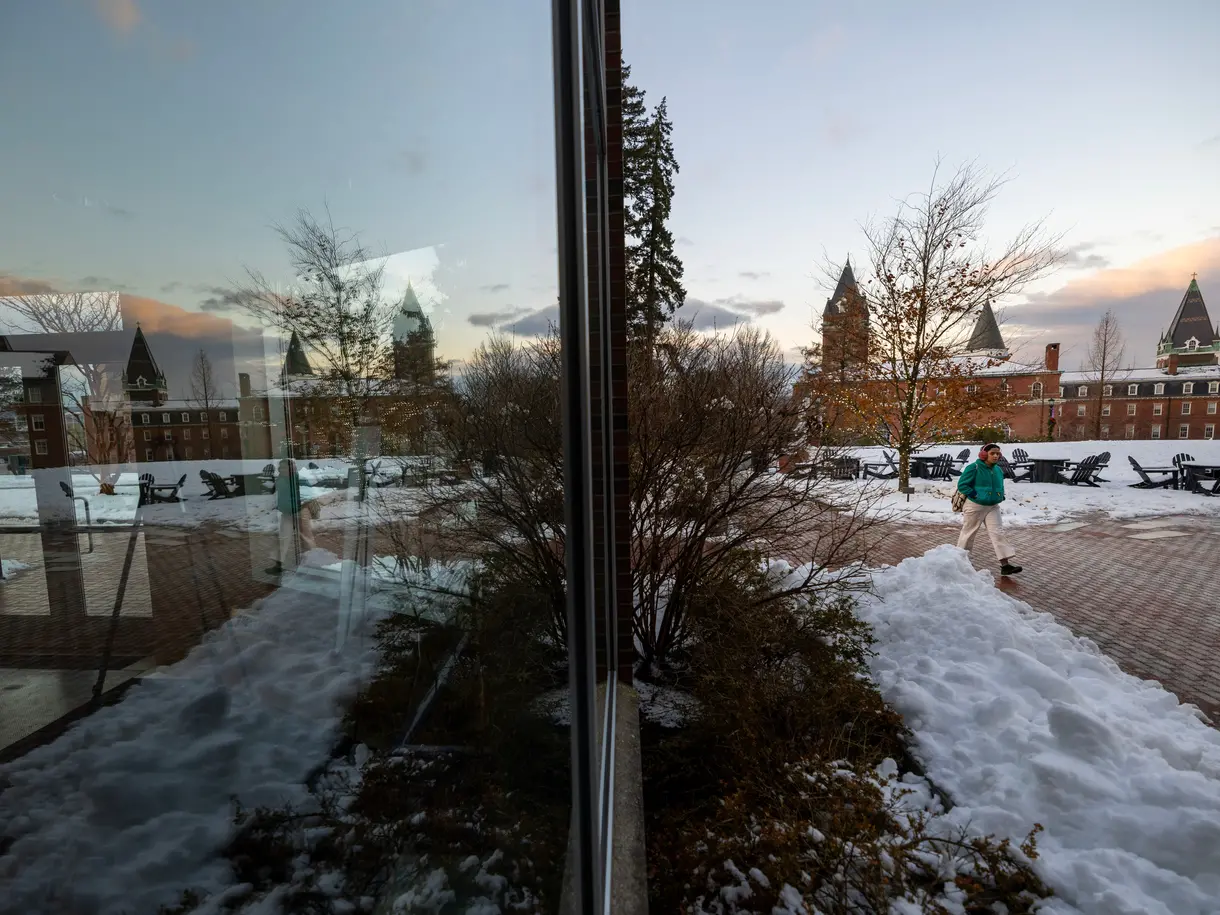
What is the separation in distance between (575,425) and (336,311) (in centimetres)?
88

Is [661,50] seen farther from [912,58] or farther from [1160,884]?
[1160,884]

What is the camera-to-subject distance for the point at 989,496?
8703 millimetres

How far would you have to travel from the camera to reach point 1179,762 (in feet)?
12.7

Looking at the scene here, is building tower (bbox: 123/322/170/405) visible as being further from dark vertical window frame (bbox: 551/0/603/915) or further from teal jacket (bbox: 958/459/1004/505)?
teal jacket (bbox: 958/459/1004/505)

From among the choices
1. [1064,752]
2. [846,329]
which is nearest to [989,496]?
[1064,752]

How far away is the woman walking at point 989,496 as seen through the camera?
8695 millimetres

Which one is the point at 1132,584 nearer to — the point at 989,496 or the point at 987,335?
the point at 989,496

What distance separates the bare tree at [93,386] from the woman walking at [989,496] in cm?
1001

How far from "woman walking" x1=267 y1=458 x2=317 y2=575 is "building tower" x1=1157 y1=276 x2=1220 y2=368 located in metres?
57.6

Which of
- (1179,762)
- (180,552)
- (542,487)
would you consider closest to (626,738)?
(542,487)

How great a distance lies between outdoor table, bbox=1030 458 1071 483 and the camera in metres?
18.1

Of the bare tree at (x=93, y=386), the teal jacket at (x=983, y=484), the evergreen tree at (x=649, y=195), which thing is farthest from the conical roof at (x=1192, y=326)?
the bare tree at (x=93, y=386)

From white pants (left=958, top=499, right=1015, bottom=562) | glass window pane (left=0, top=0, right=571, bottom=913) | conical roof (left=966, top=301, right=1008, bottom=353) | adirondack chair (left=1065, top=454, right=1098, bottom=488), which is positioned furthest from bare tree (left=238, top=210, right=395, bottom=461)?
adirondack chair (left=1065, top=454, right=1098, bottom=488)

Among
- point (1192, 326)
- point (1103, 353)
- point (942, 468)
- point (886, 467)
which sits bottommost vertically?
point (942, 468)
